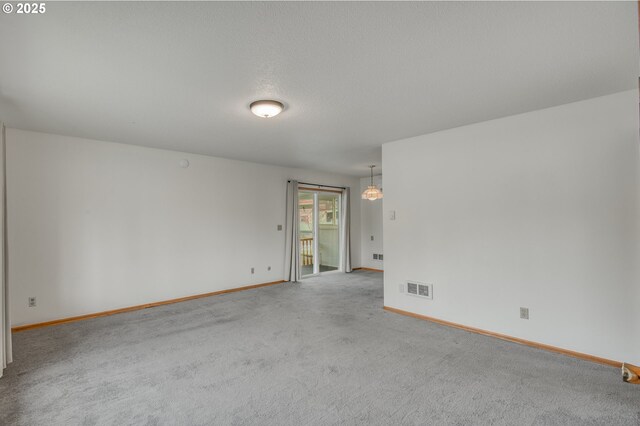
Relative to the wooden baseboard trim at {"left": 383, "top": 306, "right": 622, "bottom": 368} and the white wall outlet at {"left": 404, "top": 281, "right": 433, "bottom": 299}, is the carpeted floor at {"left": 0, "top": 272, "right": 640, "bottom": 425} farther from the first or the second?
the white wall outlet at {"left": 404, "top": 281, "right": 433, "bottom": 299}

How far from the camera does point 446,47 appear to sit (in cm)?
206

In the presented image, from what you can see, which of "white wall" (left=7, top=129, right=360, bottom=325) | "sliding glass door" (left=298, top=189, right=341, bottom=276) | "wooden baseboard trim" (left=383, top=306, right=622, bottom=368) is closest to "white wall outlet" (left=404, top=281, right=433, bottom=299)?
"wooden baseboard trim" (left=383, top=306, right=622, bottom=368)

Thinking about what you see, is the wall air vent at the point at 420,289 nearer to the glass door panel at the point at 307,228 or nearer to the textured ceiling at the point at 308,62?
the textured ceiling at the point at 308,62

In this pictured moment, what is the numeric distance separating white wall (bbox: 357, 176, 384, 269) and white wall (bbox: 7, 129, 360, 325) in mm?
2885

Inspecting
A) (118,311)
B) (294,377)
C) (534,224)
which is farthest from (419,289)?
(118,311)

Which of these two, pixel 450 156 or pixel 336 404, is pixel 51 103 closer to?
pixel 336 404

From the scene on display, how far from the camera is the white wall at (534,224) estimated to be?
283 centimetres

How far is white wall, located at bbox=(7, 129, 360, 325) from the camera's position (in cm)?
392

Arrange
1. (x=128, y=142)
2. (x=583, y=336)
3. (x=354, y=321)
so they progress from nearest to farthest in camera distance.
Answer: (x=583, y=336) < (x=354, y=321) < (x=128, y=142)

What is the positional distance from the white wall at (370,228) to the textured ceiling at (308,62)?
433cm

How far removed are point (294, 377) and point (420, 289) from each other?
2.28 m

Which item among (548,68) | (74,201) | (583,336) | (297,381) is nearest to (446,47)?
(548,68)

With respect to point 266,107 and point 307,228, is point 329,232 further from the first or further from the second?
point 266,107

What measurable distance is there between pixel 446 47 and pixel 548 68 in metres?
0.95
